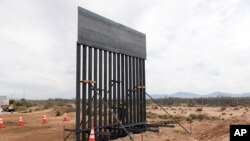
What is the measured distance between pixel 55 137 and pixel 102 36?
6.12 m

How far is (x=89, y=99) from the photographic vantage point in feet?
46.3

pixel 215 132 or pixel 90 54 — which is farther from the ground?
pixel 90 54

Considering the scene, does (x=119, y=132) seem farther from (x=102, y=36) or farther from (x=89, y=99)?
(x=102, y=36)

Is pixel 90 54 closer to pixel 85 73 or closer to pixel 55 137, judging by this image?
pixel 85 73

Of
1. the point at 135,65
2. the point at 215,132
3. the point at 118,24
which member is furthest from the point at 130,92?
the point at 215,132

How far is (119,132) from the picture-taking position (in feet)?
54.9

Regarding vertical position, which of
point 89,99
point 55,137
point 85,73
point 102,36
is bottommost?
point 55,137

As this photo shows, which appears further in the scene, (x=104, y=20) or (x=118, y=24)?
(x=118, y=24)

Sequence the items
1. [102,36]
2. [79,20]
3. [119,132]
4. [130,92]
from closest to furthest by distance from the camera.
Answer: [79,20] < [102,36] < [119,132] < [130,92]

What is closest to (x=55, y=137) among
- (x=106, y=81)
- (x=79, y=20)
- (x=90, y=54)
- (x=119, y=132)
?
(x=119, y=132)

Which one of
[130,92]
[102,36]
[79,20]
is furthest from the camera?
[130,92]

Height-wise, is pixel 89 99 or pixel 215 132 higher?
pixel 89 99

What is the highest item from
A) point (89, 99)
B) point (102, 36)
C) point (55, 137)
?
point (102, 36)

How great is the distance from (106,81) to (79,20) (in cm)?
327
